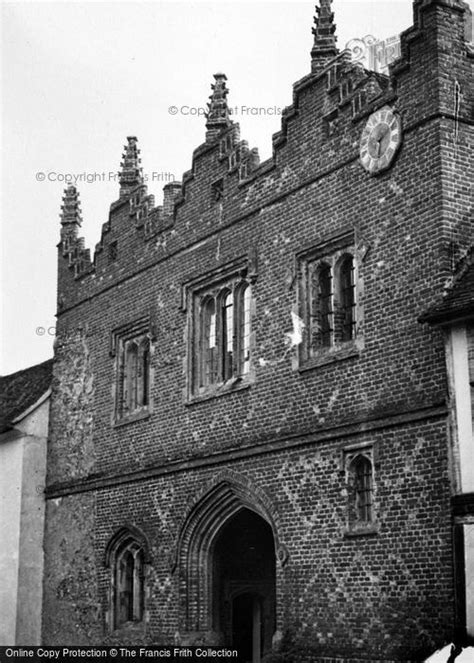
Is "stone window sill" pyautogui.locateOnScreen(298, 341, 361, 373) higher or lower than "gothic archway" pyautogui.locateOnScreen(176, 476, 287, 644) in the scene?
higher

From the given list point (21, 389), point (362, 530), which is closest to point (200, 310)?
point (362, 530)

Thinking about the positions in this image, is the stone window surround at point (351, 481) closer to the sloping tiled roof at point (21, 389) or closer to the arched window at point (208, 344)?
the arched window at point (208, 344)

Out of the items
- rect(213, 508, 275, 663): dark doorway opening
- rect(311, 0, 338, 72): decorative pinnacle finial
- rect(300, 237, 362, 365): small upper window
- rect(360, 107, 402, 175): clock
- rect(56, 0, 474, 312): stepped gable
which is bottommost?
rect(213, 508, 275, 663): dark doorway opening

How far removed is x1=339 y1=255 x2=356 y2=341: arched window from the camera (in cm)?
1609

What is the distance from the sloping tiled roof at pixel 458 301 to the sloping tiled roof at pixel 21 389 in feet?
40.4

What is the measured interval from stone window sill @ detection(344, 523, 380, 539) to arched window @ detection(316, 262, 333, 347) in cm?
276

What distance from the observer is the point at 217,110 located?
20.2m

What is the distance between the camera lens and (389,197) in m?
15.4

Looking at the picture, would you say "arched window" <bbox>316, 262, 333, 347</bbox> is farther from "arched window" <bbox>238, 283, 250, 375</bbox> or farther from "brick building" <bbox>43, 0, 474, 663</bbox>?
"arched window" <bbox>238, 283, 250, 375</bbox>

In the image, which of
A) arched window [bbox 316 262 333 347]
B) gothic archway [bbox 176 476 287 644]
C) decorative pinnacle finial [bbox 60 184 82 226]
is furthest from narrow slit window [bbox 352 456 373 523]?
decorative pinnacle finial [bbox 60 184 82 226]

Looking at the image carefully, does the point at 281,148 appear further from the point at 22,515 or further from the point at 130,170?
the point at 22,515

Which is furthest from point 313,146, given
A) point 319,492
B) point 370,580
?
point 370,580

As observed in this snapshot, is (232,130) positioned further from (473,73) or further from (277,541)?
(277,541)

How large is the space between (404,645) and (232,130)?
30.9 ft
